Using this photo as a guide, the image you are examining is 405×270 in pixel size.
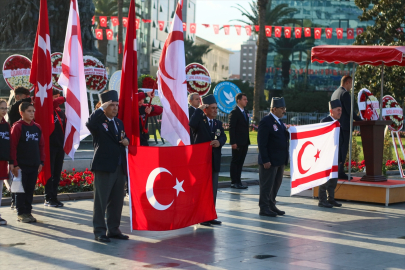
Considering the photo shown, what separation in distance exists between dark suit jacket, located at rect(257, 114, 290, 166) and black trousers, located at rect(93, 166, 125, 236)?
2757 millimetres

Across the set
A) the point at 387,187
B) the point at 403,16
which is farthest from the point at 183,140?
the point at 403,16

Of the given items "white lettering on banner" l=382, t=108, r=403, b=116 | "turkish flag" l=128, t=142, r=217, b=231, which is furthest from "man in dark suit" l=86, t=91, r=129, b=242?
"white lettering on banner" l=382, t=108, r=403, b=116

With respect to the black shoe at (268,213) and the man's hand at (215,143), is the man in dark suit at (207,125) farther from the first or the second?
the black shoe at (268,213)

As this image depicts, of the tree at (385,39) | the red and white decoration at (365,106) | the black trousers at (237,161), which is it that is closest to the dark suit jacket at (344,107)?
the red and white decoration at (365,106)

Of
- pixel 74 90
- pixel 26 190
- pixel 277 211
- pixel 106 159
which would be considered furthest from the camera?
pixel 277 211

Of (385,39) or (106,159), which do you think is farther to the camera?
(385,39)

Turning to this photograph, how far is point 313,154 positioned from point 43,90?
4733 mm

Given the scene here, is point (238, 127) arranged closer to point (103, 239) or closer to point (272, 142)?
point (272, 142)

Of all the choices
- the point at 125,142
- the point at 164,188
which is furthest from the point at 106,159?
the point at 164,188

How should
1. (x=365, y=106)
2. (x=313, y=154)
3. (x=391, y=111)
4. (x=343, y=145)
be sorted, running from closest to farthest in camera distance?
(x=313, y=154), (x=343, y=145), (x=365, y=106), (x=391, y=111)

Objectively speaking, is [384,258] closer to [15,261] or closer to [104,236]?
[104,236]

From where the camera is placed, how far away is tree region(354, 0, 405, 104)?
1168 inches

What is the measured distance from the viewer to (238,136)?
42.9 ft

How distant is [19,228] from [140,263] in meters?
2.65
